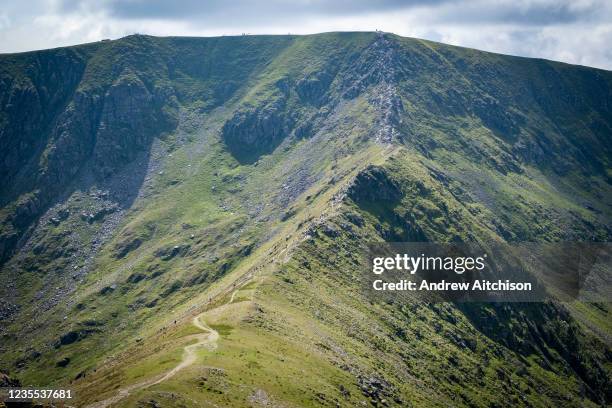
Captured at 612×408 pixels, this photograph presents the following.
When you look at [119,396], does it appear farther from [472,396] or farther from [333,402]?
[472,396]

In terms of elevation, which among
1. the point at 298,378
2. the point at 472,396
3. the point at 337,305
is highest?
the point at 337,305

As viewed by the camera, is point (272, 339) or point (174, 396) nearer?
point (174, 396)

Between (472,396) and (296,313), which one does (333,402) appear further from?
(472,396)

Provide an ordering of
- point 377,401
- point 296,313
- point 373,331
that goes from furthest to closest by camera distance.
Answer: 1. point 373,331
2. point 296,313
3. point 377,401

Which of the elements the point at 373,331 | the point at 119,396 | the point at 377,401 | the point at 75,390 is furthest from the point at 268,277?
the point at 119,396

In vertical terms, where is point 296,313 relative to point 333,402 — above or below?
above

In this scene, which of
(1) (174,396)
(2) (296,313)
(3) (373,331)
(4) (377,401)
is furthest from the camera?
(3) (373,331)
